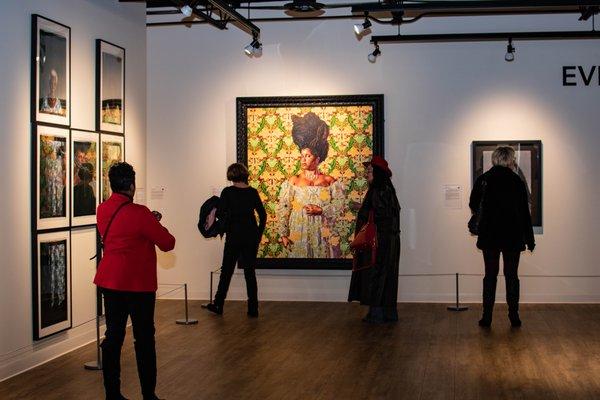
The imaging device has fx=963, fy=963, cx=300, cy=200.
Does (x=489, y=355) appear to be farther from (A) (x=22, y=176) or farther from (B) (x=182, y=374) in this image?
(A) (x=22, y=176)

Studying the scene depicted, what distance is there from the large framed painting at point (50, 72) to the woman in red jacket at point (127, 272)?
6.78ft

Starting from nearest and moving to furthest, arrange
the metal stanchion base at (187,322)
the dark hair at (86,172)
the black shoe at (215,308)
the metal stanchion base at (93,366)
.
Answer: the metal stanchion base at (93,366) < the dark hair at (86,172) < the metal stanchion base at (187,322) < the black shoe at (215,308)

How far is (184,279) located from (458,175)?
12.4 feet

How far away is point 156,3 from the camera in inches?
478

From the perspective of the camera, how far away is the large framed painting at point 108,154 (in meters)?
9.29

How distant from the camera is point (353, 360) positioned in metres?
8.09

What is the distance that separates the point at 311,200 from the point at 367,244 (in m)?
2.40

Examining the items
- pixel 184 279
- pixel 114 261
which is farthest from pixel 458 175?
pixel 114 261

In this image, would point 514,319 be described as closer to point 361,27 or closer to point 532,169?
point 532,169

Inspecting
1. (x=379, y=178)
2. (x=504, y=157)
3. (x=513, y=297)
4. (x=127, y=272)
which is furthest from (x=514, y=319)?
(x=127, y=272)

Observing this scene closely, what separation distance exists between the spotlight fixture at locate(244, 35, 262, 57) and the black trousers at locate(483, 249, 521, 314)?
358 cm

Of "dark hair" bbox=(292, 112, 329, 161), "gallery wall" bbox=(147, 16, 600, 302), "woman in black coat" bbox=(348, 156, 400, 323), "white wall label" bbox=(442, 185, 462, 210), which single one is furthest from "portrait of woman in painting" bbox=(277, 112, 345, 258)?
"woman in black coat" bbox=(348, 156, 400, 323)

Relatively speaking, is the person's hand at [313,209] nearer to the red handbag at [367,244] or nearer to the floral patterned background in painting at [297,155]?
the floral patterned background in painting at [297,155]

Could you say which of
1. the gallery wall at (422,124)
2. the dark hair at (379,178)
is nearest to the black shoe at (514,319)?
the dark hair at (379,178)
